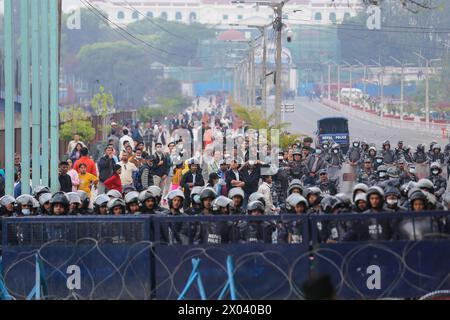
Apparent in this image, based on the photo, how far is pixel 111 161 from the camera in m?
23.0

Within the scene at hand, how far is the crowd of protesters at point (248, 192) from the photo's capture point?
1291cm

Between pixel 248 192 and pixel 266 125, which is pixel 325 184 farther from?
pixel 266 125

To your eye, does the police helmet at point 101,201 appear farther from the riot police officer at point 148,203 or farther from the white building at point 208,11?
the white building at point 208,11

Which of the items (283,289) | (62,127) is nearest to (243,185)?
(283,289)

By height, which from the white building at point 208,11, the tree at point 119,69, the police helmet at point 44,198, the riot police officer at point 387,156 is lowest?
the police helmet at point 44,198

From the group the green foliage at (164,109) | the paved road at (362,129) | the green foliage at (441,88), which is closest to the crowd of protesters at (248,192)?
the paved road at (362,129)

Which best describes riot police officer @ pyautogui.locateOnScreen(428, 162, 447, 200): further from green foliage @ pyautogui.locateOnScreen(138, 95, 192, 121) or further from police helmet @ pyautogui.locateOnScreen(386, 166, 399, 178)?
green foliage @ pyautogui.locateOnScreen(138, 95, 192, 121)

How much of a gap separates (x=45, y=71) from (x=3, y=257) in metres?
8.38

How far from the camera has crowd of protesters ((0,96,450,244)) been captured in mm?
12914

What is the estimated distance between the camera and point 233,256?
1274 cm

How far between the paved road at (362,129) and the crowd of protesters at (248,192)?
3156cm

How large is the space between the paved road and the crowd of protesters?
31.6 meters

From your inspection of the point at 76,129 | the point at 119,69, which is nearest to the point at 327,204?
the point at 76,129

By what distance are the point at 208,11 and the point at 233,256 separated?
181498 mm
